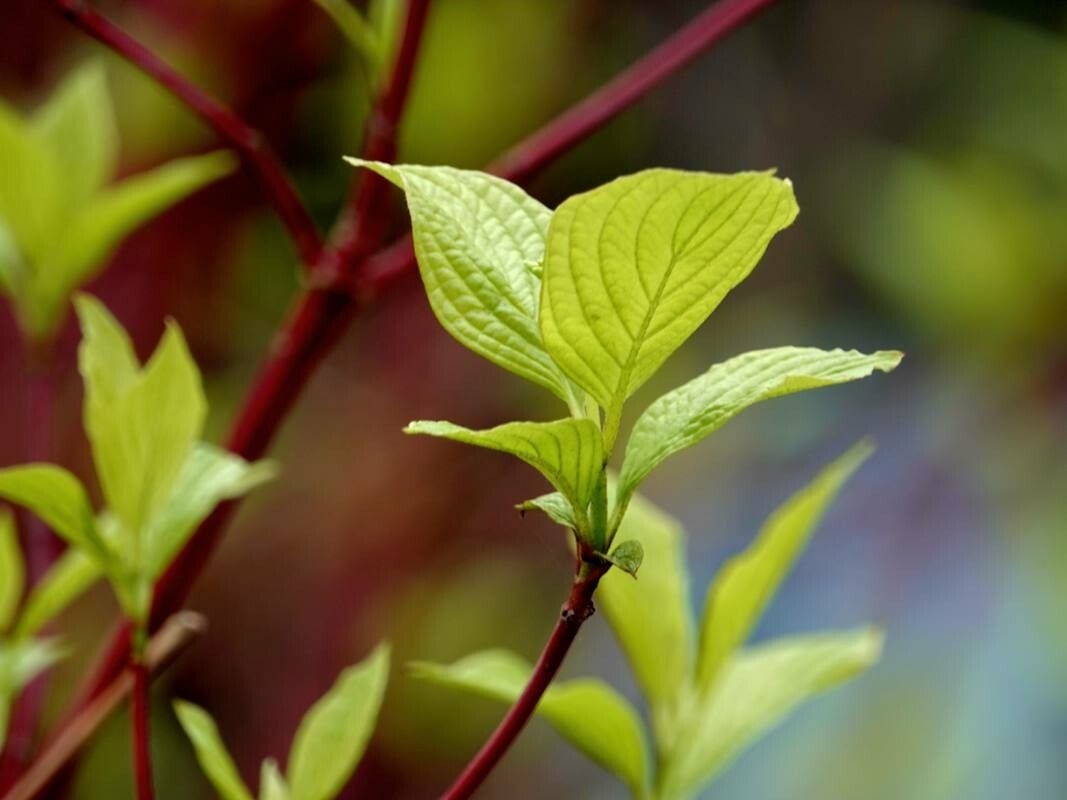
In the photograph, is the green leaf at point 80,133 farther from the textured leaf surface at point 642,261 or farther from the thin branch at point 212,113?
the textured leaf surface at point 642,261

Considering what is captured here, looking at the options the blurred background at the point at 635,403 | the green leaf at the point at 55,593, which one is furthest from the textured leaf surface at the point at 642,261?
the blurred background at the point at 635,403

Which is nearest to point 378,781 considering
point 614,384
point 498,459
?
point 498,459

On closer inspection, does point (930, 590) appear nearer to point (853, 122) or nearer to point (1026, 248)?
point (1026, 248)

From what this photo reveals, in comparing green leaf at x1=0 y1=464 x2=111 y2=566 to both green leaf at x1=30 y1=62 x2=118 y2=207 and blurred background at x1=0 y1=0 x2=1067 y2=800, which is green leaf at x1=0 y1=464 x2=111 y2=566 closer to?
green leaf at x1=30 y1=62 x2=118 y2=207

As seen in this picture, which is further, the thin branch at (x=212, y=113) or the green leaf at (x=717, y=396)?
the thin branch at (x=212, y=113)

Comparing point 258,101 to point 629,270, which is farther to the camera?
point 258,101

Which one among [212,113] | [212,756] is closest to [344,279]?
[212,113]

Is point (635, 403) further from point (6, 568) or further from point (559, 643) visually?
point (559, 643)
